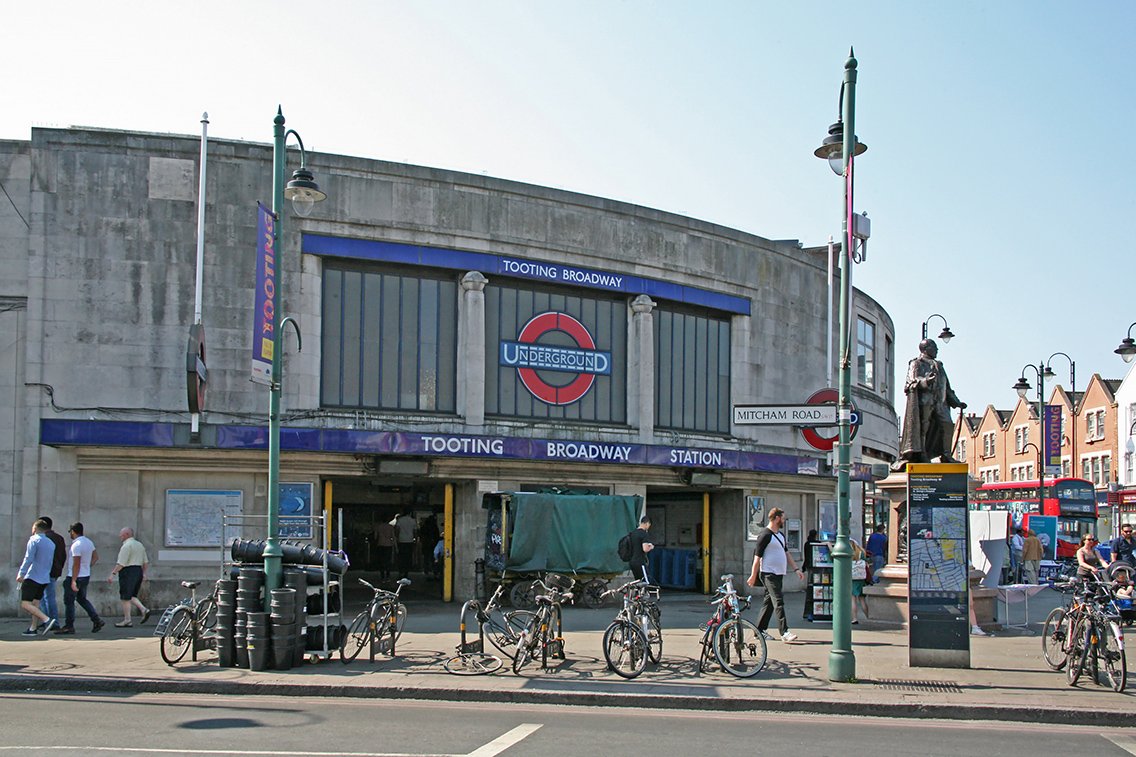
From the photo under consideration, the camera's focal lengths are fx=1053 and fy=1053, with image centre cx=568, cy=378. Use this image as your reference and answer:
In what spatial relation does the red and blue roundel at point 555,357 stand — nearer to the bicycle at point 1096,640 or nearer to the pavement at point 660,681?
the pavement at point 660,681

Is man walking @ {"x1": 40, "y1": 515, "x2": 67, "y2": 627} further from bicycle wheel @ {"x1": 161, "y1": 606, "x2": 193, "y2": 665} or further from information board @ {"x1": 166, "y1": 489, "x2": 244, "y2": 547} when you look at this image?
bicycle wheel @ {"x1": 161, "y1": 606, "x2": 193, "y2": 665}

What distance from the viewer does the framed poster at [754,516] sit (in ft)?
81.9

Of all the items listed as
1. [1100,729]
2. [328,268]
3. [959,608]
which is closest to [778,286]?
[328,268]

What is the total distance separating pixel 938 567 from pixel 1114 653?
2104 millimetres

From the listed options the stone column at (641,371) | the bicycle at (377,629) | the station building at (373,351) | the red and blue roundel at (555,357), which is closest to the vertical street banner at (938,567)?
the bicycle at (377,629)

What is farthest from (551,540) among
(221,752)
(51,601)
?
(221,752)

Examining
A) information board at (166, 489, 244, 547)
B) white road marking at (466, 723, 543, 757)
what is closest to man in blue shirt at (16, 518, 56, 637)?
information board at (166, 489, 244, 547)

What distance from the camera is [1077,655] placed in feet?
38.6

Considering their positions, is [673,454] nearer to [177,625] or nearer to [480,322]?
[480,322]

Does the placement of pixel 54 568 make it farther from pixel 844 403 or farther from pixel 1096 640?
pixel 1096 640

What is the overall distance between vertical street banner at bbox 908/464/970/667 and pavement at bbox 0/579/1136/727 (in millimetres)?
285

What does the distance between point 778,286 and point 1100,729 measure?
56.8 feet

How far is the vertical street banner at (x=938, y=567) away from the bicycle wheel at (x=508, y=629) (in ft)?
15.4

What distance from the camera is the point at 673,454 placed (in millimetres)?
22859
